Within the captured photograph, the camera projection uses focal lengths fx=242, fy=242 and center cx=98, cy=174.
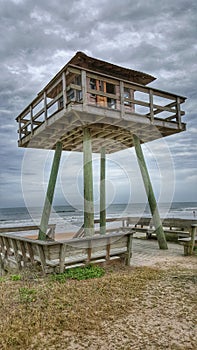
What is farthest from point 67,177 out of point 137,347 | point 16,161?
point 16,161

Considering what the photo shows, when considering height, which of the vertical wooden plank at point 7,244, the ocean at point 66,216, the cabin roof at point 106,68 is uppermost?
the cabin roof at point 106,68

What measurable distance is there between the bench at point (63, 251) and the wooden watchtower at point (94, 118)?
86 centimetres

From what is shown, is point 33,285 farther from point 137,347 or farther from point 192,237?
point 192,237

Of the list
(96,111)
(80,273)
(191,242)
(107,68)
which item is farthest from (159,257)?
(107,68)

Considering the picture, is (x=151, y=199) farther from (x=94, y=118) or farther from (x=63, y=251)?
(x=63, y=251)

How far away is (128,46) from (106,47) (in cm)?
110

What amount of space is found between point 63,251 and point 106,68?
22.2 ft

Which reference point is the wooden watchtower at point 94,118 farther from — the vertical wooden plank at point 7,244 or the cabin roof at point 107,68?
the vertical wooden plank at point 7,244

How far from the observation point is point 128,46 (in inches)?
412

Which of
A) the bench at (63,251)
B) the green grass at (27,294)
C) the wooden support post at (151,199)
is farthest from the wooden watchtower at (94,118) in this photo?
the green grass at (27,294)

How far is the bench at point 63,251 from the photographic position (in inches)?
212

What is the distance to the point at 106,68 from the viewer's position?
29.5ft

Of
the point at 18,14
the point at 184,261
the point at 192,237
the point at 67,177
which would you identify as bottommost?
the point at 184,261

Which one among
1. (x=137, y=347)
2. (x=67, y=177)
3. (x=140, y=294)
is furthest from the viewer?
(x=67, y=177)
